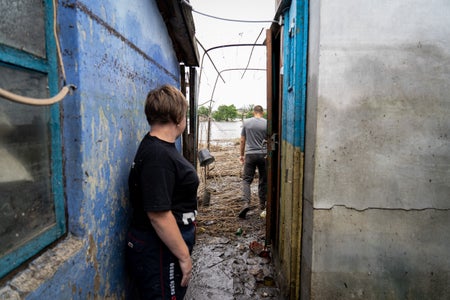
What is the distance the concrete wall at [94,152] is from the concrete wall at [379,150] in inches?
55.3

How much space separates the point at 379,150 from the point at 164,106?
63.5 inches

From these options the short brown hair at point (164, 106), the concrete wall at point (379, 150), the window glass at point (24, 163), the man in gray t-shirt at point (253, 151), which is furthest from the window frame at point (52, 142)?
the man in gray t-shirt at point (253, 151)

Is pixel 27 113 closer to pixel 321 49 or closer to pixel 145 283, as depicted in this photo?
pixel 145 283

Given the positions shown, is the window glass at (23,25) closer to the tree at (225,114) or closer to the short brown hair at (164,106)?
the short brown hair at (164,106)

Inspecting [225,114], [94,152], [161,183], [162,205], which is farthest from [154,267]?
[225,114]

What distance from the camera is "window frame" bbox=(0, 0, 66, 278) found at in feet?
3.61

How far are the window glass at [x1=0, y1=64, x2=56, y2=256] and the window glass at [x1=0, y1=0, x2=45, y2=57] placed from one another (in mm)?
104

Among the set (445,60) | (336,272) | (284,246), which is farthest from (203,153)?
(445,60)

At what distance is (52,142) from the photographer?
1.32m

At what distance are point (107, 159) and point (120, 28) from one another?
0.90 m

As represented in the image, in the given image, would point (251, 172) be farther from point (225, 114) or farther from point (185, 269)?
point (225, 114)

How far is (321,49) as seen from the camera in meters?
2.07

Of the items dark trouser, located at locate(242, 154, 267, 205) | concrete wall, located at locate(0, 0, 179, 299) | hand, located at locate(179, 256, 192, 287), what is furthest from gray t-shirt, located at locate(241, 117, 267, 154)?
hand, located at locate(179, 256, 192, 287)

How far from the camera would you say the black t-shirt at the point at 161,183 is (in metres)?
1.55
